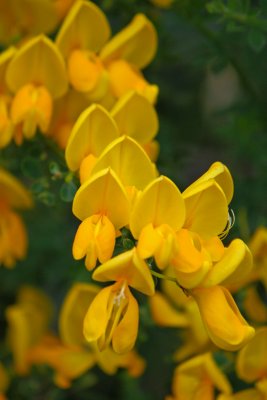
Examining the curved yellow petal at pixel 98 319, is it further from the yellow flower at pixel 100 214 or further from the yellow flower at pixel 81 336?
the yellow flower at pixel 81 336

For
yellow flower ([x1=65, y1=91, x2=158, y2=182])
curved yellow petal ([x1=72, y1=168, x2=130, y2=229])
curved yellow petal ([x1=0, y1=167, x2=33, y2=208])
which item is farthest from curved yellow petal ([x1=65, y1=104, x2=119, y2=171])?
curved yellow petal ([x1=0, y1=167, x2=33, y2=208])

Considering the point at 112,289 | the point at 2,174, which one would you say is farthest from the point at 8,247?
the point at 112,289

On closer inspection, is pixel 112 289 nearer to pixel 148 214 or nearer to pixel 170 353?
pixel 148 214

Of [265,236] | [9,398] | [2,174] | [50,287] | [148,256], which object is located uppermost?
[148,256]

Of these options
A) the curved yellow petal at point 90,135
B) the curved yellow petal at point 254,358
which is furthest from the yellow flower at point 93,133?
the curved yellow petal at point 254,358

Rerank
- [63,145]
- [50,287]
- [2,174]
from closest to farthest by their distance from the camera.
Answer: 1. [63,145]
2. [2,174]
3. [50,287]

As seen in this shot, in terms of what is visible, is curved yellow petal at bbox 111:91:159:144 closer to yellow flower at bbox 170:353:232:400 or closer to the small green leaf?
the small green leaf
